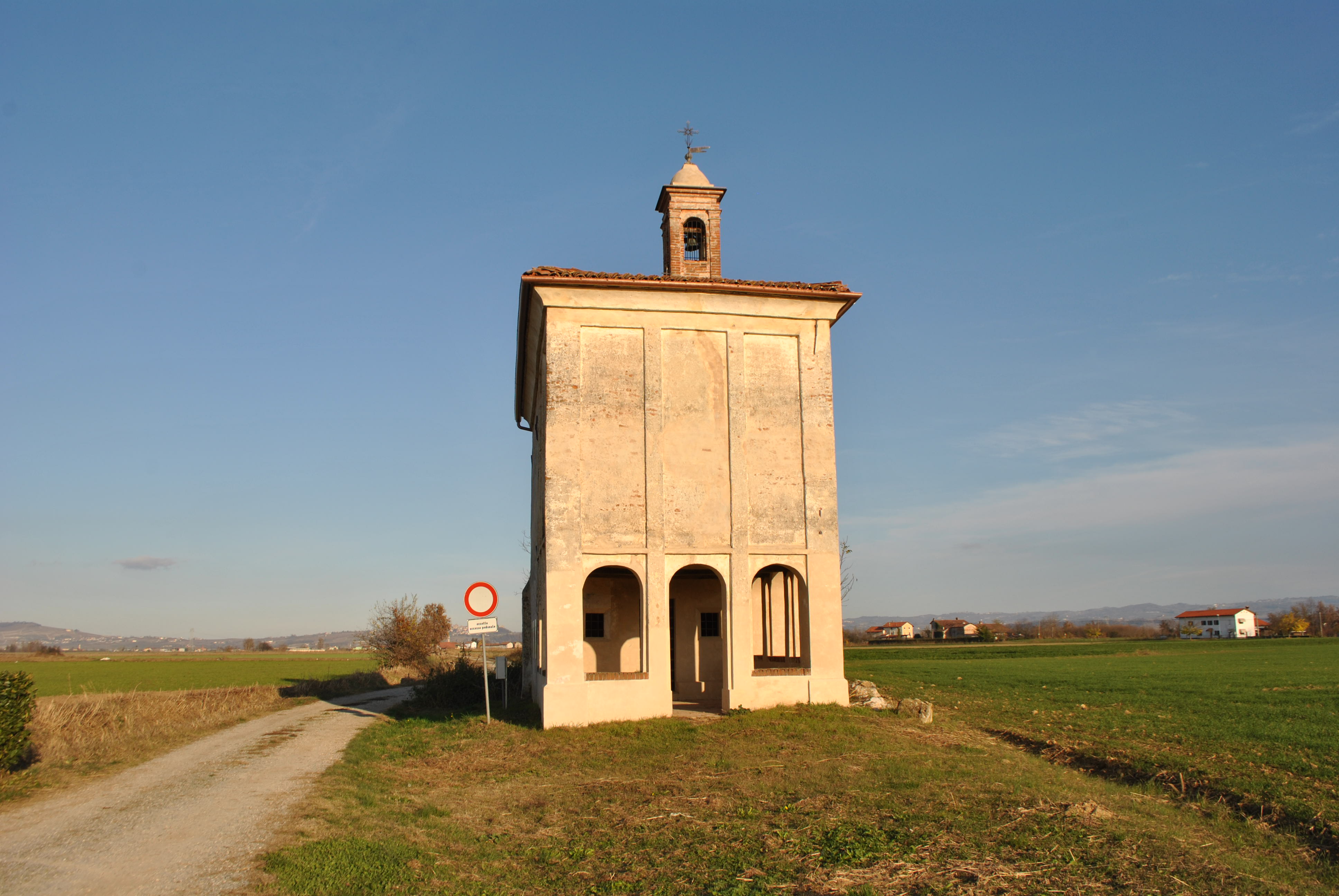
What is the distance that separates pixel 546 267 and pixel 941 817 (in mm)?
13010

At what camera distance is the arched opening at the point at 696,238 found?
69.3 feet

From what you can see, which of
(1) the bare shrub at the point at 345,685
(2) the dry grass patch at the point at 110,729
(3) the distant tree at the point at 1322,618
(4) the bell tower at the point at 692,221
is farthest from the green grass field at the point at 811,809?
(3) the distant tree at the point at 1322,618

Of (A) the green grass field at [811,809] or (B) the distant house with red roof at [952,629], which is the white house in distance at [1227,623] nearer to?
(B) the distant house with red roof at [952,629]

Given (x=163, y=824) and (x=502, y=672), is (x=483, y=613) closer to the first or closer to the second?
(x=502, y=672)

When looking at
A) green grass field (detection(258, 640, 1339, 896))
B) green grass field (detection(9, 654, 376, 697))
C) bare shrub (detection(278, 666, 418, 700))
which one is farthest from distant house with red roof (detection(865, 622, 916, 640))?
green grass field (detection(258, 640, 1339, 896))

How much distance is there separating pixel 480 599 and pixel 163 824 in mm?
9012

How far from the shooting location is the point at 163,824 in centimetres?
902

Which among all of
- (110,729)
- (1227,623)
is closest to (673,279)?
(110,729)

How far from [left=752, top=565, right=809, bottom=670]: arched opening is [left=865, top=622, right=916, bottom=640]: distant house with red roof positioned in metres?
106

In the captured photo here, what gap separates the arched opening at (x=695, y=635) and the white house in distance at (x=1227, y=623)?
14147cm

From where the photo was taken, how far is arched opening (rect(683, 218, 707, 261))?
21109 mm

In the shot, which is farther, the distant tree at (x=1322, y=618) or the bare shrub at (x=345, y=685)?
the distant tree at (x=1322, y=618)

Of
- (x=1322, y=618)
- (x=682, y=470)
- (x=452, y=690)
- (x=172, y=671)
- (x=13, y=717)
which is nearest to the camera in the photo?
(x=13, y=717)

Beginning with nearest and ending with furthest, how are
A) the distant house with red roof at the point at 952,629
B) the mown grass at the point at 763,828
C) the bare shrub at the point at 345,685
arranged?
1. the mown grass at the point at 763,828
2. the bare shrub at the point at 345,685
3. the distant house with red roof at the point at 952,629
